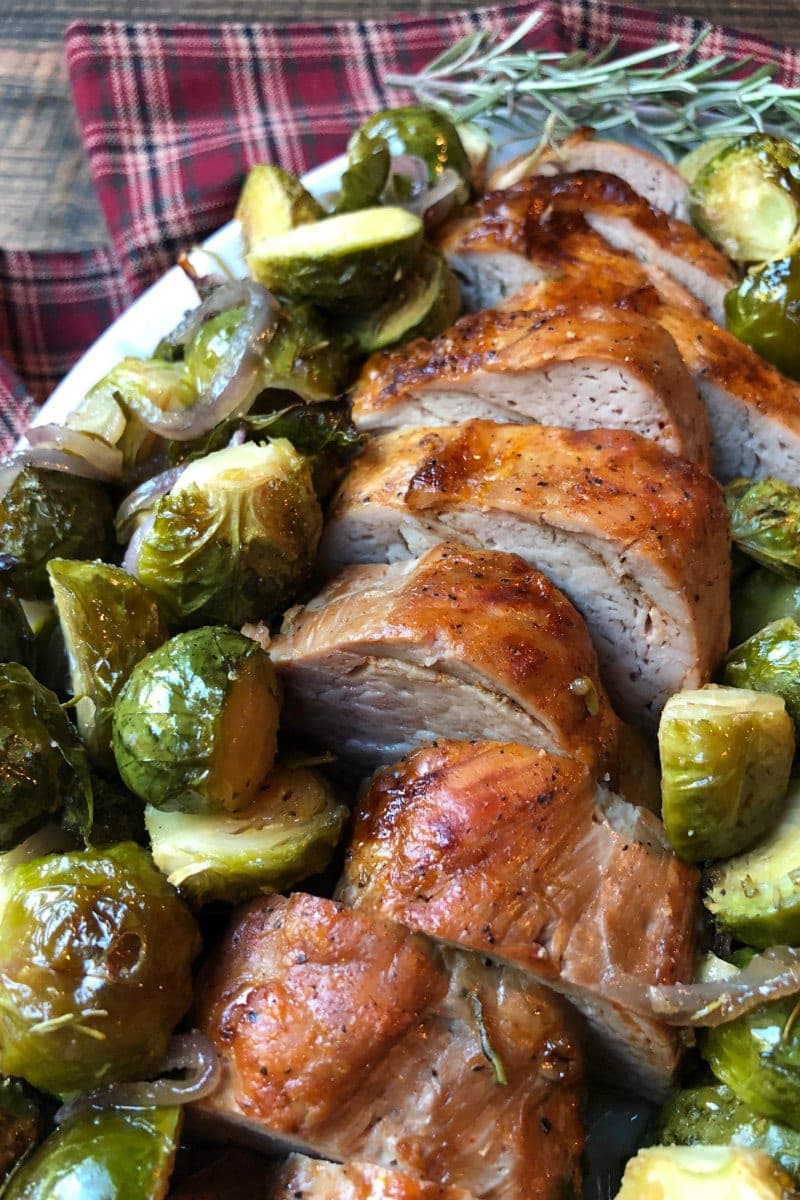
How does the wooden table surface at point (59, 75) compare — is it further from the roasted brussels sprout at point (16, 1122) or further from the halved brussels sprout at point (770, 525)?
the roasted brussels sprout at point (16, 1122)

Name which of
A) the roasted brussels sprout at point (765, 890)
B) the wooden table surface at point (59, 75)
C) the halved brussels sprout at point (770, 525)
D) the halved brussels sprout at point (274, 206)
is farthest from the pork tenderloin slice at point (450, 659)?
the wooden table surface at point (59, 75)

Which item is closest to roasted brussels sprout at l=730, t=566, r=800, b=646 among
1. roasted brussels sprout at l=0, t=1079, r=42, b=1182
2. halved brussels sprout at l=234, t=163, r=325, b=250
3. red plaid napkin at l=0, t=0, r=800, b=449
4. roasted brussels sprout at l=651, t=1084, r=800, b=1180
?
roasted brussels sprout at l=651, t=1084, r=800, b=1180

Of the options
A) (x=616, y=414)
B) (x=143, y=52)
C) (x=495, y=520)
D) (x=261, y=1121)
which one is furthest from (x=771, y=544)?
(x=143, y=52)

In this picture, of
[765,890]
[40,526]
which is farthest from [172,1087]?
[40,526]

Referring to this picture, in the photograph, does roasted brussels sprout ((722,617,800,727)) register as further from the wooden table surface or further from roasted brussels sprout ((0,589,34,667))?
the wooden table surface

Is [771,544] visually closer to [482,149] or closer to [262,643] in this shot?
[262,643]

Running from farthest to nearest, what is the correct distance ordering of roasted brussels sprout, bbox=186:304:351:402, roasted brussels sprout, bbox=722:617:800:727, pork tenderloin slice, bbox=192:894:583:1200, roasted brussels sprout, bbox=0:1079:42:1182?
roasted brussels sprout, bbox=186:304:351:402
roasted brussels sprout, bbox=722:617:800:727
roasted brussels sprout, bbox=0:1079:42:1182
pork tenderloin slice, bbox=192:894:583:1200
